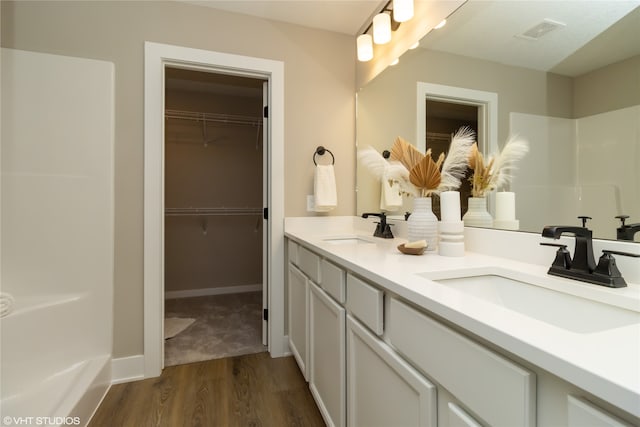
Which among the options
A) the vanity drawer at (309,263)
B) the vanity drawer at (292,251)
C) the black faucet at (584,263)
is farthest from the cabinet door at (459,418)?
the vanity drawer at (292,251)

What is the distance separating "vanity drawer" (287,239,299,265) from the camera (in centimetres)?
184

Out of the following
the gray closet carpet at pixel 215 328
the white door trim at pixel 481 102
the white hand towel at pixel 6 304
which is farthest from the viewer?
the gray closet carpet at pixel 215 328

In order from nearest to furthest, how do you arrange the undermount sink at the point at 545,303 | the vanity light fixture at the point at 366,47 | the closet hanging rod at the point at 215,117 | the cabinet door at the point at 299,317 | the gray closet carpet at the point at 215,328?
the undermount sink at the point at 545,303
the cabinet door at the point at 299,317
the vanity light fixture at the point at 366,47
the gray closet carpet at the point at 215,328
the closet hanging rod at the point at 215,117

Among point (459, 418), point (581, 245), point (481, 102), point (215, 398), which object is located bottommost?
point (215, 398)

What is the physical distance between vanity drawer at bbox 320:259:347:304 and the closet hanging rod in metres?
2.48

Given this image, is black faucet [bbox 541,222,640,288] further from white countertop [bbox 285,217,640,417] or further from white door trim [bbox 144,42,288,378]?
white door trim [bbox 144,42,288,378]

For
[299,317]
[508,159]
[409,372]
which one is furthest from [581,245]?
[299,317]

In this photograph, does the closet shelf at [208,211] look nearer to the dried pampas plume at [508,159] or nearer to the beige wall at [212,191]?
the beige wall at [212,191]

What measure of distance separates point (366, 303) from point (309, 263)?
646 mm

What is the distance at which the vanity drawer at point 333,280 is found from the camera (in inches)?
44.7

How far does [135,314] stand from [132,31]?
1.70m

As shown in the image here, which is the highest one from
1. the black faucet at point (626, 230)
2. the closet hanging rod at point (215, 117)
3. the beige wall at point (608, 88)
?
the closet hanging rod at point (215, 117)

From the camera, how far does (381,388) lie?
2.86ft

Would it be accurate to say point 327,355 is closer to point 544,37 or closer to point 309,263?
point 309,263
